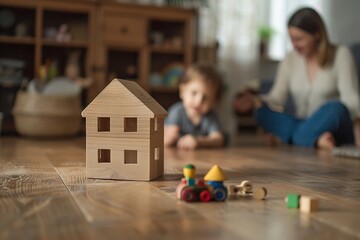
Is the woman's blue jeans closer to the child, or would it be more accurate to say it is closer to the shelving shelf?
the child

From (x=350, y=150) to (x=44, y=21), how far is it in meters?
2.16

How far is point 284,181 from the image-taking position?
1116 mm

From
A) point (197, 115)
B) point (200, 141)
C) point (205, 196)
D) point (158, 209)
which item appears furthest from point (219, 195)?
point (197, 115)

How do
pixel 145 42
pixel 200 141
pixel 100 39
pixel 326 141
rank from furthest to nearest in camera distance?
pixel 145 42 < pixel 100 39 < pixel 326 141 < pixel 200 141

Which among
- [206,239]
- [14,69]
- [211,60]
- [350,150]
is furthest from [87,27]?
[206,239]

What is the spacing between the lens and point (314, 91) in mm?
2414

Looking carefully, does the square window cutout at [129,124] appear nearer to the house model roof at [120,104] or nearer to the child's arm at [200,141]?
the house model roof at [120,104]

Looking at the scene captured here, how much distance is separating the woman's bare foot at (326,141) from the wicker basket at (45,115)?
1260mm

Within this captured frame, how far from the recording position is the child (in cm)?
209

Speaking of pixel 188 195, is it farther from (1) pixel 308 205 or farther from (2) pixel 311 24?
(2) pixel 311 24

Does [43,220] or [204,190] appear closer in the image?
[43,220]

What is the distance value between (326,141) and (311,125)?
0.39 feet

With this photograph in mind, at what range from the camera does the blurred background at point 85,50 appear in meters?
2.58

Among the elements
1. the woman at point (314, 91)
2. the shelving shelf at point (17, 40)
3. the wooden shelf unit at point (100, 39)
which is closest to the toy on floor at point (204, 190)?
the woman at point (314, 91)
